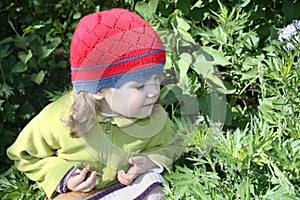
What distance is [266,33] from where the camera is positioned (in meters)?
3.05

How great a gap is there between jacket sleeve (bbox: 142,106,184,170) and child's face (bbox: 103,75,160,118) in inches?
8.7

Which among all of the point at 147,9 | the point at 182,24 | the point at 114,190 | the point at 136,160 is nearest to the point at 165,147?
the point at 136,160

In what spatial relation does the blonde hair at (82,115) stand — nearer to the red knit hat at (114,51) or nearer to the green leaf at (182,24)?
the red knit hat at (114,51)

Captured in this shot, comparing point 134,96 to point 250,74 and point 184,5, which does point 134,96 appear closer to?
point 250,74

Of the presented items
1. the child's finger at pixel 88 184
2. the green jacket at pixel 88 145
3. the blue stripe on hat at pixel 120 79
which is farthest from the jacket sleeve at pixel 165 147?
the blue stripe on hat at pixel 120 79

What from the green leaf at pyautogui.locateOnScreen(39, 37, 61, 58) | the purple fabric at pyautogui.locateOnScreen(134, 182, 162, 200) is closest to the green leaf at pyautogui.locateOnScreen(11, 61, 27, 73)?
the green leaf at pyautogui.locateOnScreen(39, 37, 61, 58)

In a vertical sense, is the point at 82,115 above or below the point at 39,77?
above

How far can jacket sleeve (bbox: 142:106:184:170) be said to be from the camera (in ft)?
8.15

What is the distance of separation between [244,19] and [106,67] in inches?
32.2

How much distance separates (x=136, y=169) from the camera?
246 cm

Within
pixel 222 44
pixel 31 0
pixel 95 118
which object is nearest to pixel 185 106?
pixel 222 44

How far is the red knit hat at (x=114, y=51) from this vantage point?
2.17 metres

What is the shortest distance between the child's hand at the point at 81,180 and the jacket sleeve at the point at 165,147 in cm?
23

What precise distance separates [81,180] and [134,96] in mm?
420
